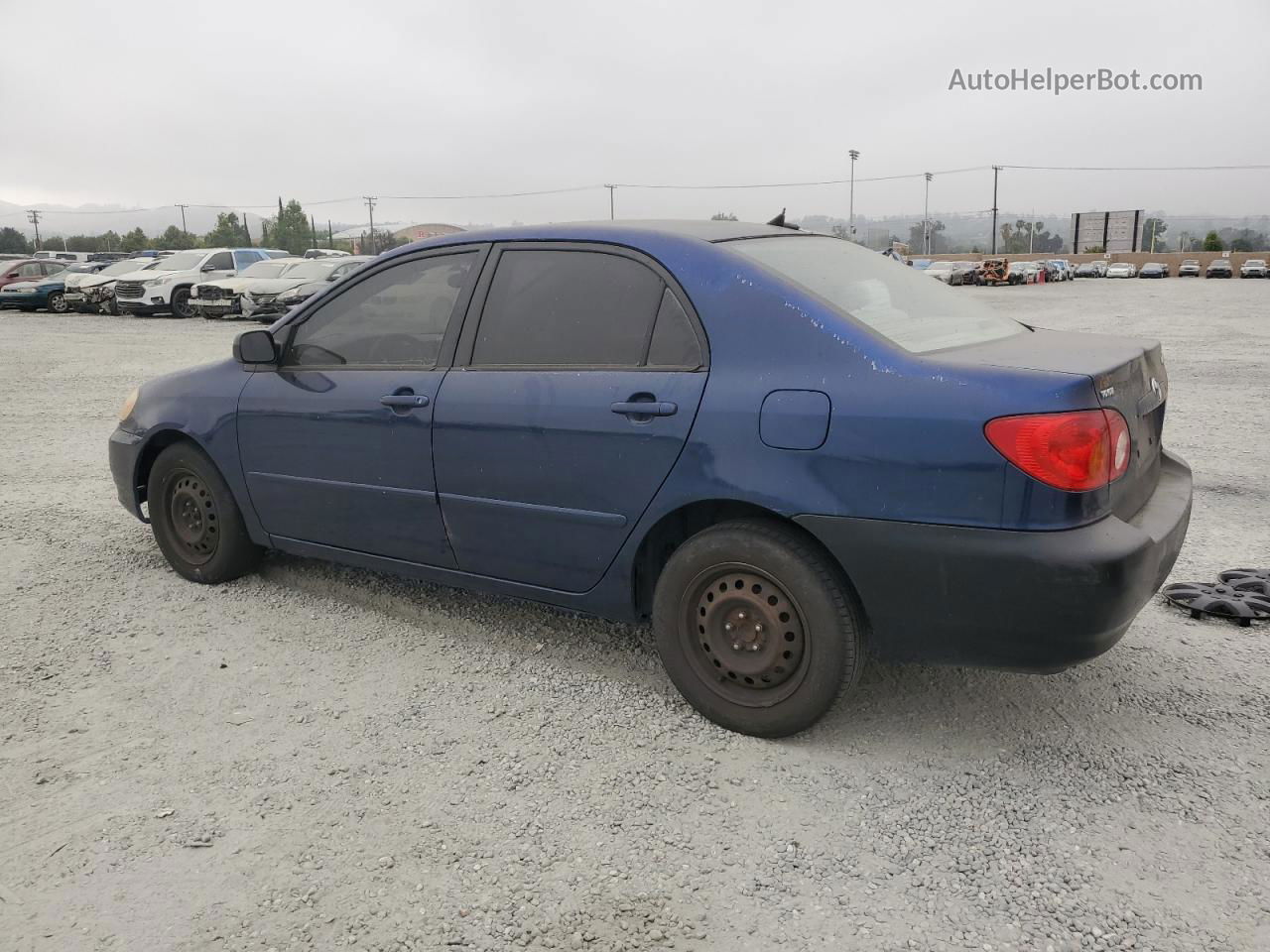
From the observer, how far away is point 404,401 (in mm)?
3662

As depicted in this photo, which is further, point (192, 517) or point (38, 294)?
point (38, 294)

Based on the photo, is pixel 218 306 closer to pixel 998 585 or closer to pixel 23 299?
pixel 23 299

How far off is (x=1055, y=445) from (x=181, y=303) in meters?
25.8

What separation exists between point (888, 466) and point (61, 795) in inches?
103

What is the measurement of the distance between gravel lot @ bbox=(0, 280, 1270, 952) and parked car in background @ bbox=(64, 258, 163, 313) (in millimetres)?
25198

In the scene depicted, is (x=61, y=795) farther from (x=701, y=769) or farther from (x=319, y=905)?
(x=701, y=769)

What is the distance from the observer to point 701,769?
115 inches

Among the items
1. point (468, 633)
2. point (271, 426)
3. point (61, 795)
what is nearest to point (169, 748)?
point (61, 795)

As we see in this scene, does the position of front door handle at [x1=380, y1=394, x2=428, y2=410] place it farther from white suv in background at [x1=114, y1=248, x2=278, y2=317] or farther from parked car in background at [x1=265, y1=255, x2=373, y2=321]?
white suv in background at [x1=114, y1=248, x2=278, y2=317]

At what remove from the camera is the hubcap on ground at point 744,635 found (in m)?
2.95

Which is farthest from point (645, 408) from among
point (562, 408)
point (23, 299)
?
point (23, 299)

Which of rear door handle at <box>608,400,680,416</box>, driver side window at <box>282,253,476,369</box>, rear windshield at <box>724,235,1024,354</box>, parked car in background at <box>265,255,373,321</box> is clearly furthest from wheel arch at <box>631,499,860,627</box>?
parked car in background at <box>265,255,373,321</box>

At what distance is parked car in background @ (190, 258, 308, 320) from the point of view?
22.1 meters

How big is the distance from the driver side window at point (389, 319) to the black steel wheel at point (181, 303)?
74.3 feet
